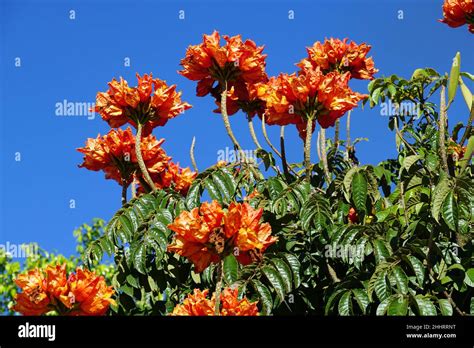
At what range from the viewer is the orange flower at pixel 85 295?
321 cm

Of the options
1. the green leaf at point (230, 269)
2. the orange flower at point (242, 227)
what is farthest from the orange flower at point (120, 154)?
the orange flower at point (242, 227)

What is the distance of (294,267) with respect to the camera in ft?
10.9

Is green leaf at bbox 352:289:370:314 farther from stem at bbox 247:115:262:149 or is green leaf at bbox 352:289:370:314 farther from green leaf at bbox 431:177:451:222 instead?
stem at bbox 247:115:262:149

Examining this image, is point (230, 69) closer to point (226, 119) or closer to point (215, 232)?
point (226, 119)

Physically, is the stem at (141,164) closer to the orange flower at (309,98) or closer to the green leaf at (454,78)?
the orange flower at (309,98)

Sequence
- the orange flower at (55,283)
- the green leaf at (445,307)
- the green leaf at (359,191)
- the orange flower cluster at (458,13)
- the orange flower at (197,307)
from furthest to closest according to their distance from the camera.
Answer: the orange flower cluster at (458,13), the green leaf at (359,191), the orange flower at (55,283), the green leaf at (445,307), the orange flower at (197,307)

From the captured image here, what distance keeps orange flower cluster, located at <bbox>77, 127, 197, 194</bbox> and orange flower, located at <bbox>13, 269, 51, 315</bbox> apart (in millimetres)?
1211

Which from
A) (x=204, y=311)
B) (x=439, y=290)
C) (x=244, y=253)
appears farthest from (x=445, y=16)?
(x=204, y=311)

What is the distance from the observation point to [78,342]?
2.96 metres

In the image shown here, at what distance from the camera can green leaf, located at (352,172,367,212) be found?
3520 millimetres

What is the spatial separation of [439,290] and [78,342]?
1601mm

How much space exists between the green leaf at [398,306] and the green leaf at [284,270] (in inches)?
16.9

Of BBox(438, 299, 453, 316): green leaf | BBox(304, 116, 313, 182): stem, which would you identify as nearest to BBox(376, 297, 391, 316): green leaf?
BBox(438, 299, 453, 316): green leaf

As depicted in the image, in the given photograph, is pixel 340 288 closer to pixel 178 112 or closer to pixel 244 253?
pixel 244 253
